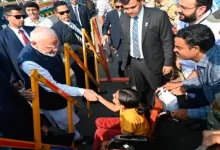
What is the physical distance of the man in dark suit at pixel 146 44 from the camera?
3.31 metres

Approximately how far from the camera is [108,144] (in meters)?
2.48

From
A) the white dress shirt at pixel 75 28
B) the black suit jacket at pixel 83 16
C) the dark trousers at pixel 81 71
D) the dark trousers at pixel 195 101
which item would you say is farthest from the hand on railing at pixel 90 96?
the black suit jacket at pixel 83 16

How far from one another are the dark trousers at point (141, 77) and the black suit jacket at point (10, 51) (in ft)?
5.70

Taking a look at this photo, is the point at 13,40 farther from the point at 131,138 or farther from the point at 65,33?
the point at 131,138

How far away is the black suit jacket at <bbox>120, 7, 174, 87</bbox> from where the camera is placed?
3.30 meters

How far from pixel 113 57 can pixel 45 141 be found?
173 inches

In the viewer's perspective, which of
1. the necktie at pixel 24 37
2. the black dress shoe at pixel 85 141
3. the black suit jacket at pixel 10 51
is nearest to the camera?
the black dress shoe at pixel 85 141

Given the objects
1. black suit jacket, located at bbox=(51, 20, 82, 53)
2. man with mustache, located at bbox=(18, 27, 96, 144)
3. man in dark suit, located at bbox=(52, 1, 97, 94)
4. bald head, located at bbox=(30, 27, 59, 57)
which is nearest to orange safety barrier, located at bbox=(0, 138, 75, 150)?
man with mustache, located at bbox=(18, 27, 96, 144)

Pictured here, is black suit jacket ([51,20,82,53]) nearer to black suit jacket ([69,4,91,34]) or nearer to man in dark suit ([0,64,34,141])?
black suit jacket ([69,4,91,34])

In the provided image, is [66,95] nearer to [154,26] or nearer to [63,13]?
[154,26]

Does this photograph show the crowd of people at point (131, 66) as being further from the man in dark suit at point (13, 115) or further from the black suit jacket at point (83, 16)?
the black suit jacket at point (83, 16)

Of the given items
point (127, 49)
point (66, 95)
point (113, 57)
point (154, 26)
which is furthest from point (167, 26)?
point (113, 57)

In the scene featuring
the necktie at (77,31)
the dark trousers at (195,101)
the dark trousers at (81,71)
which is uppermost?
the necktie at (77,31)

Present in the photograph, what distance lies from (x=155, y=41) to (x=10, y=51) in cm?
213
